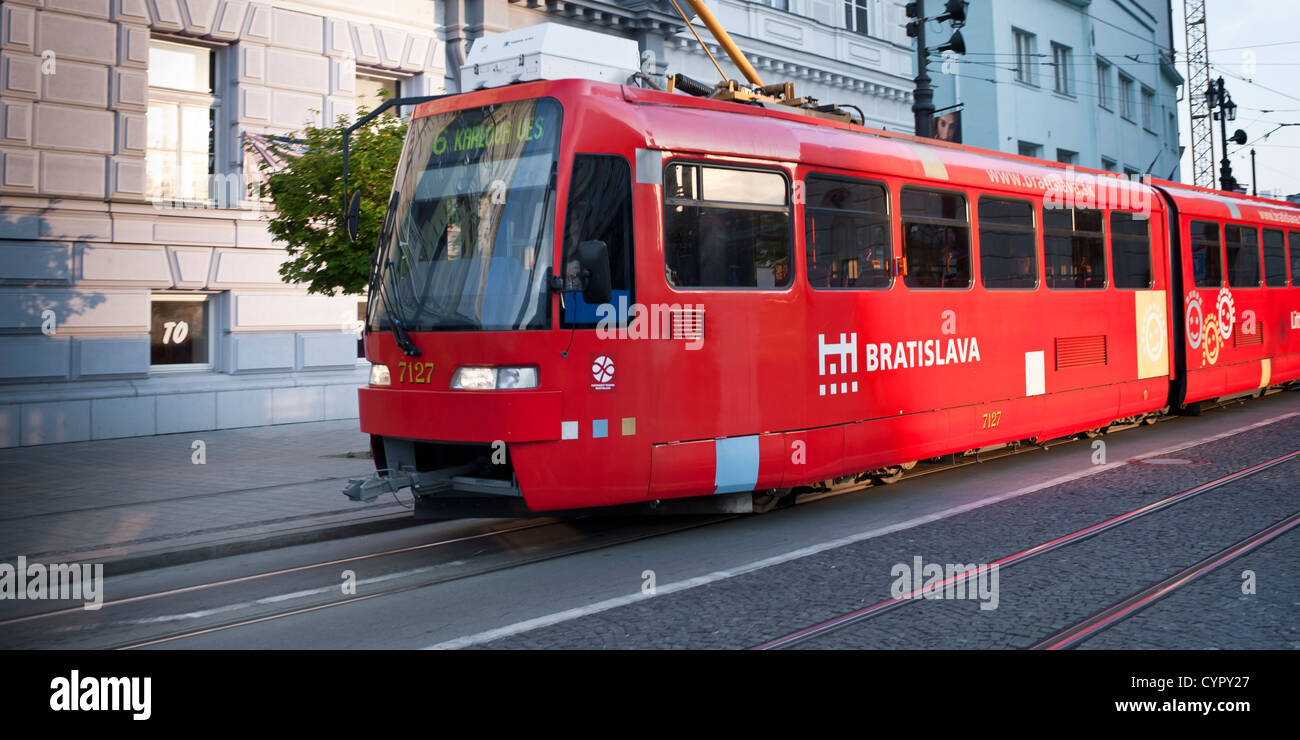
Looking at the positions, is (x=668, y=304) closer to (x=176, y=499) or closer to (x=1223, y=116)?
(x=176, y=499)

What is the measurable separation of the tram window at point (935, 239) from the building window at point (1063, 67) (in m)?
27.4

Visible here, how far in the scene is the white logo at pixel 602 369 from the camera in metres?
6.81

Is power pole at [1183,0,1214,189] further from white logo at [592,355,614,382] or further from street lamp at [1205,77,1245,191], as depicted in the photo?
white logo at [592,355,614,382]

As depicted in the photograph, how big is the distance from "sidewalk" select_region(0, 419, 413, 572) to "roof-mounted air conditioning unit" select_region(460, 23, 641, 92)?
3.80 metres

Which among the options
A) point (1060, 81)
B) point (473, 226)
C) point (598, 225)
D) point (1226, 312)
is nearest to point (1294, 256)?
point (1226, 312)

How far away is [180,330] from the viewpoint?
15.4 meters

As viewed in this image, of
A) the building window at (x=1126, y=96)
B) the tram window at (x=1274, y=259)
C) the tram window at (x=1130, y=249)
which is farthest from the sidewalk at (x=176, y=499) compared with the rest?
the building window at (x=1126, y=96)

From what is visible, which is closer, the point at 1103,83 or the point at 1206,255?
the point at 1206,255

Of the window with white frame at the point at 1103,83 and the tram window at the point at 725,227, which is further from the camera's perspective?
the window with white frame at the point at 1103,83

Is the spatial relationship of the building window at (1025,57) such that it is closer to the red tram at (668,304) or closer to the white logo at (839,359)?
the red tram at (668,304)

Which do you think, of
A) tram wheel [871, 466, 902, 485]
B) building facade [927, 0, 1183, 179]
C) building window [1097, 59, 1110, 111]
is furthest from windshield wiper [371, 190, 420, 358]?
building window [1097, 59, 1110, 111]

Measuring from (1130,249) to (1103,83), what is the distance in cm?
2749
